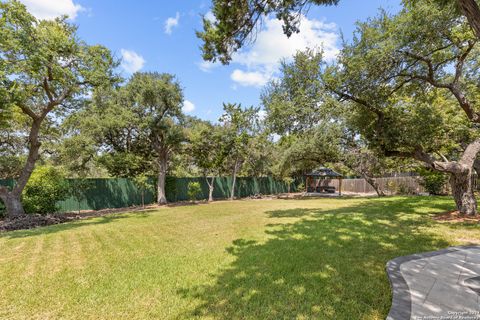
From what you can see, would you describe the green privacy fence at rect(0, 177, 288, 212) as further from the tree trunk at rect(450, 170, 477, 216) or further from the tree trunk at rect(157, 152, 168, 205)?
the tree trunk at rect(450, 170, 477, 216)

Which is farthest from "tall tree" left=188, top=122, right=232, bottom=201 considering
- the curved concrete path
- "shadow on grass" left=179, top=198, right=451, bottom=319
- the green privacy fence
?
the curved concrete path

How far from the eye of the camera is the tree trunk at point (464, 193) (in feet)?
23.7

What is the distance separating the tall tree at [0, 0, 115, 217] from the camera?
7.28 metres

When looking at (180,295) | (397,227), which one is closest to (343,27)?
(397,227)

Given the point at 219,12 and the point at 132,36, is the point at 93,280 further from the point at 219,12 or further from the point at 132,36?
the point at 132,36

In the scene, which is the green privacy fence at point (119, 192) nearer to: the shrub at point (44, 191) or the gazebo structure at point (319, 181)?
the shrub at point (44, 191)

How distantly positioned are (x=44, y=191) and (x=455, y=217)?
14173 mm

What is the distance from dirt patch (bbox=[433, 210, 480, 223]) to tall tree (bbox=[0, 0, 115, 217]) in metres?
12.1

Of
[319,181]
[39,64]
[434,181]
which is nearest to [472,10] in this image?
[39,64]

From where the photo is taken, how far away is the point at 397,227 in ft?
20.6

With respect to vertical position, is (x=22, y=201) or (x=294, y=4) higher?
(x=294, y=4)

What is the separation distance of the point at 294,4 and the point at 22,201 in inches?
442

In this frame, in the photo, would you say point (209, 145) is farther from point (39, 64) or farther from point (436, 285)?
point (436, 285)

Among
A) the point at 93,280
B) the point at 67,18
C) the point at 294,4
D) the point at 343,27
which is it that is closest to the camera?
the point at 93,280
